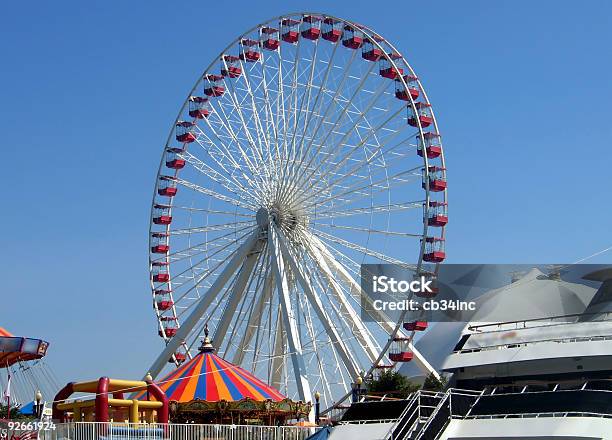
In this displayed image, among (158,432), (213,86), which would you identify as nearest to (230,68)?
(213,86)

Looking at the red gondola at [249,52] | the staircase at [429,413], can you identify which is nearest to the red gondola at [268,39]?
the red gondola at [249,52]

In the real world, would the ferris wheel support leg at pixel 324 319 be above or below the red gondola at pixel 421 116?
below

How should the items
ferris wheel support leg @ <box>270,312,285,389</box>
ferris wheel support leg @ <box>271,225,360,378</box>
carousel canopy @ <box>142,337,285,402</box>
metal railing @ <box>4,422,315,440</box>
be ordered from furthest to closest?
1. ferris wheel support leg @ <box>270,312,285,389</box>
2. ferris wheel support leg @ <box>271,225,360,378</box>
3. carousel canopy @ <box>142,337,285,402</box>
4. metal railing @ <box>4,422,315,440</box>

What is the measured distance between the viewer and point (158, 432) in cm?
3133

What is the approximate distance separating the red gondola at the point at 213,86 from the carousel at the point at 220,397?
1384cm

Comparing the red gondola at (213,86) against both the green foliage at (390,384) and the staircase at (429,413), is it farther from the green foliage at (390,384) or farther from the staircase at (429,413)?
the staircase at (429,413)

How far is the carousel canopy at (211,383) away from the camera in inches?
1517

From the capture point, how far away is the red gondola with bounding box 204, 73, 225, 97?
51.5 meters

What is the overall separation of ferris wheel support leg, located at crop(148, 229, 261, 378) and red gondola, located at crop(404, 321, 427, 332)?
24.4ft

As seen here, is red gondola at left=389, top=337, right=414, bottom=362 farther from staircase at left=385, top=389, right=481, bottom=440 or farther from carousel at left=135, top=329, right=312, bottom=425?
staircase at left=385, top=389, right=481, bottom=440

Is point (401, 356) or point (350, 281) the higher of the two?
point (350, 281)

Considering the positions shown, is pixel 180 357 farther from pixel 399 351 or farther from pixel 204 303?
pixel 399 351

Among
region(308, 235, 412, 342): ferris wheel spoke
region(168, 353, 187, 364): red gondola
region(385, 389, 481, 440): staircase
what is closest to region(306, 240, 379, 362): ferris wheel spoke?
region(308, 235, 412, 342): ferris wheel spoke

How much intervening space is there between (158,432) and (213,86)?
23321 millimetres
